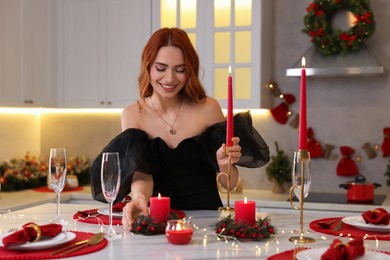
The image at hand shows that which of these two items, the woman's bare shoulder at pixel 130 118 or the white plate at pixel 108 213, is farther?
the woman's bare shoulder at pixel 130 118

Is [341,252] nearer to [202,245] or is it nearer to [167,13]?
[202,245]

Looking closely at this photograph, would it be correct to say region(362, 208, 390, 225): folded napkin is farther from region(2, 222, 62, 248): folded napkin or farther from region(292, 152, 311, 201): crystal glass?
region(2, 222, 62, 248): folded napkin

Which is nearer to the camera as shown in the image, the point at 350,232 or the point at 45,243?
the point at 45,243

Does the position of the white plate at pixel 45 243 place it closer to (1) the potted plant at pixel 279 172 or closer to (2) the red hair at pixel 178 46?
(2) the red hair at pixel 178 46

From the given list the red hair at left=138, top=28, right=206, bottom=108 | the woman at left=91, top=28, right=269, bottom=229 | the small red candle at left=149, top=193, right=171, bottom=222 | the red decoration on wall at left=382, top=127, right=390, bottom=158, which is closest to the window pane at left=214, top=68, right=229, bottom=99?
the red decoration on wall at left=382, top=127, right=390, bottom=158

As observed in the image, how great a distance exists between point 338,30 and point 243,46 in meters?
0.62

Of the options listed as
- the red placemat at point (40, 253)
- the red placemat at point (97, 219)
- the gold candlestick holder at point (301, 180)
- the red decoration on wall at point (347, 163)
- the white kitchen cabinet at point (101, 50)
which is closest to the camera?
the red placemat at point (40, 253)

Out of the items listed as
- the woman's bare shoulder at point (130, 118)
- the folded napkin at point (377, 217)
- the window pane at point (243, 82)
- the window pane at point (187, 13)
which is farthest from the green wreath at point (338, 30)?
the folded napkin at point (377, 217)

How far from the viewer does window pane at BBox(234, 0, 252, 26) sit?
4.01 metres

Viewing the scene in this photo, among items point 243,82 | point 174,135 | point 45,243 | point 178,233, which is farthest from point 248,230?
point 243,82

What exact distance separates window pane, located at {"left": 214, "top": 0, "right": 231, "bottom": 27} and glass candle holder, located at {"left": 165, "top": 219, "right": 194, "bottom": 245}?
256 centimetres

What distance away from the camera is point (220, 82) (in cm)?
406

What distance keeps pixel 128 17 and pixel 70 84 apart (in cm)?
65

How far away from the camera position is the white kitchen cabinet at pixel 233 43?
3.98 meters
